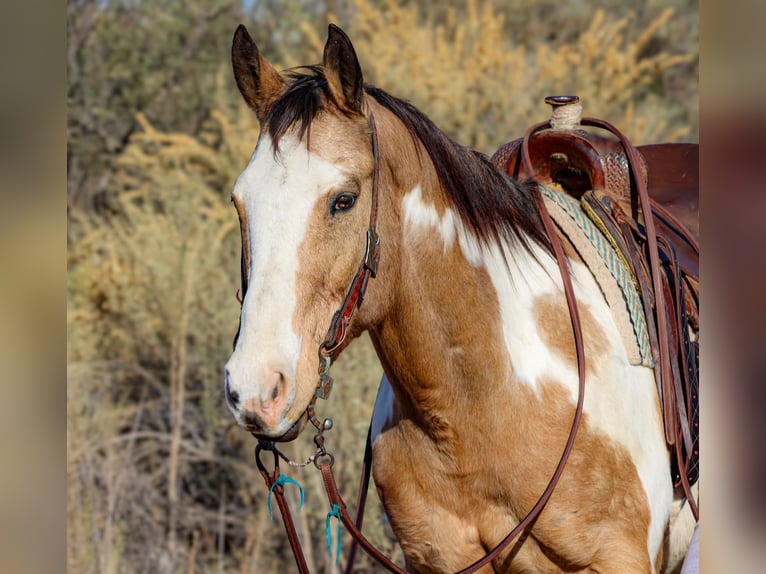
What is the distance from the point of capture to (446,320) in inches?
75.9

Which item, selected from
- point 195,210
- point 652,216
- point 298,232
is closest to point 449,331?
point 298,232

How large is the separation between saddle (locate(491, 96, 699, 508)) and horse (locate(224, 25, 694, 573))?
92mm

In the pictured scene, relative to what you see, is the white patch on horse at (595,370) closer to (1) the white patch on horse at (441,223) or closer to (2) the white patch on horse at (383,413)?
(1) the white patch on horse at (441,223)

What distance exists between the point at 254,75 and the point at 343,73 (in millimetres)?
272

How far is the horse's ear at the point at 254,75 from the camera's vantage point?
1854 millimetres

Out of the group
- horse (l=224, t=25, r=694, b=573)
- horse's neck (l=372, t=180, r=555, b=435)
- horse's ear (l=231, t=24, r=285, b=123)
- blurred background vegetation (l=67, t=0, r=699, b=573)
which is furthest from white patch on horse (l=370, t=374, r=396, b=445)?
blurred background vegetation (l=67, t=0, r=699, b=573)

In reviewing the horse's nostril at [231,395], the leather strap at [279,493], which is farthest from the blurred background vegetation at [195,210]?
the horse's nostril at [231,395]

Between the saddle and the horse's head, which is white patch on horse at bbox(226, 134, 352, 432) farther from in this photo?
the saddle

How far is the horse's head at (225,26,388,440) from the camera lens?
1.54m

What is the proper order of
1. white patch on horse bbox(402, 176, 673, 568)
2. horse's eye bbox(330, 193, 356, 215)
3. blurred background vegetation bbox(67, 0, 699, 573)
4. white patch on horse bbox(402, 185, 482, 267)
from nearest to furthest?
horse's eye bbox(330, 193, 356, 215), white patch on horse bbox(402, 185, 482, 267), white patch on horse bbox(402, 176, 673, 568), blurred background vegetation bbox(67, 0, 699, 573)

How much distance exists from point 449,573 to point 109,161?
461cm

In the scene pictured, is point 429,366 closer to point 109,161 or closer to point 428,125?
point 428,125
